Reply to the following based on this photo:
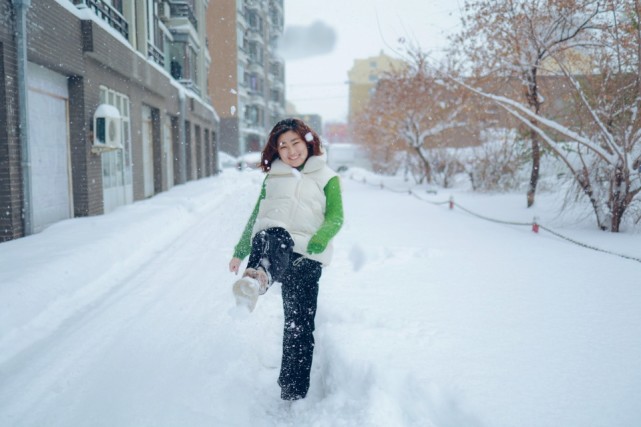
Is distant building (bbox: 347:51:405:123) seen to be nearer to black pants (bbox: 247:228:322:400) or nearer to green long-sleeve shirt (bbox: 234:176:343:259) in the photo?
green long-sleeve shirt (bbox: 234:176:343:259)

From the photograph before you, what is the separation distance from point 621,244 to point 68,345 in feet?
24.5

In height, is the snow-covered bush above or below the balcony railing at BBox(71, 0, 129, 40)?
below

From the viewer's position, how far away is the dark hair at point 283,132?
285cm

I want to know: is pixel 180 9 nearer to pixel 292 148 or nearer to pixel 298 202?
pixel 292 148

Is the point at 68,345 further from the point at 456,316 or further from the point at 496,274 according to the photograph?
the point at 496,274

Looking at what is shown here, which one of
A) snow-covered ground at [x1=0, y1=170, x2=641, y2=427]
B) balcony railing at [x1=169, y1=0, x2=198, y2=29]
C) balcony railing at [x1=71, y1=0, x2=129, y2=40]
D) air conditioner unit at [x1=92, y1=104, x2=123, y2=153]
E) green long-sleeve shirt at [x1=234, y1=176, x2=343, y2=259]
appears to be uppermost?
balcony railing at [x1=169, y1=0, x2=198, y2=29]

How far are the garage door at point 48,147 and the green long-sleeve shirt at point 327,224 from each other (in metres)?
7.10

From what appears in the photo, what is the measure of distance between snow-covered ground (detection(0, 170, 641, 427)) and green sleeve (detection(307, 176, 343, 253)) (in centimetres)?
59

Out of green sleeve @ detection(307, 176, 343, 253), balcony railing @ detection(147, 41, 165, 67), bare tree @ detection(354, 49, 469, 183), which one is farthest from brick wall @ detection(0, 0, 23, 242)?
bare tree @ detection(354, 49, 469, 183)

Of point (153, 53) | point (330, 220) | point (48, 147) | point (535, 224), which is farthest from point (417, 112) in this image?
point (330, 220)

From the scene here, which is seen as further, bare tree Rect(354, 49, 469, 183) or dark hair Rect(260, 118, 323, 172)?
bare tree Rect(354, 49, 469, 183)

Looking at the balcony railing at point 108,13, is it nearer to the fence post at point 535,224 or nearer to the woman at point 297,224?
the woman at point 297,224

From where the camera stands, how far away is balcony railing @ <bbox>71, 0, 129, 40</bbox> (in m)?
10.6

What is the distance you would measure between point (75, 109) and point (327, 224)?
9.55m
